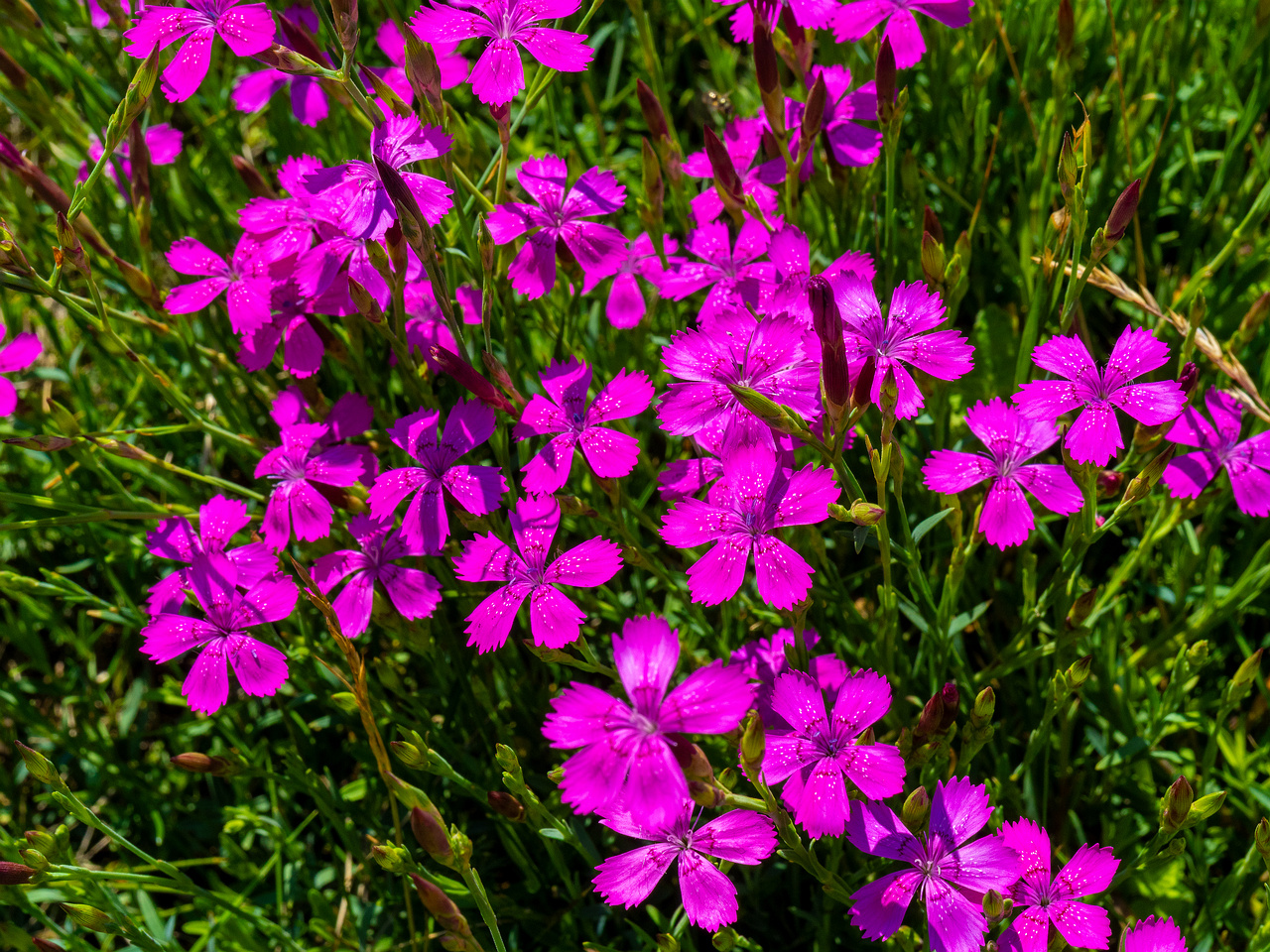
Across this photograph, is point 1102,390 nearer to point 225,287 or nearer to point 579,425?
point 579,425

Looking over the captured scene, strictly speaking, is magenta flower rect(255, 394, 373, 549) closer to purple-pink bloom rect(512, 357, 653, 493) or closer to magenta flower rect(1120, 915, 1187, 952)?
purple-pink bloom rect(512, 357, 653, 493)

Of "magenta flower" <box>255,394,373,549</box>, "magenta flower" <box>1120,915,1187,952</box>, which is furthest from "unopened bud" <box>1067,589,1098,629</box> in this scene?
"magenta flower" <box>255,394,373,549</box>

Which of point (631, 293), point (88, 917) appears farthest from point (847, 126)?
point (88, 917)

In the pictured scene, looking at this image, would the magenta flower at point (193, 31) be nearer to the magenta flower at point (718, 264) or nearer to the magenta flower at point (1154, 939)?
the magenta flower at point (718, 264)

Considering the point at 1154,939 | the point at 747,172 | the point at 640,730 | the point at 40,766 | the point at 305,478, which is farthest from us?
the point at 747,172

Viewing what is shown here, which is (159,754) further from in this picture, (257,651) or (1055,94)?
(1055,94)

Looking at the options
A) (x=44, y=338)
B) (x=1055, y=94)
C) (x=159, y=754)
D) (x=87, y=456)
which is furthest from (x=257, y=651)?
(x=44, y=338)
